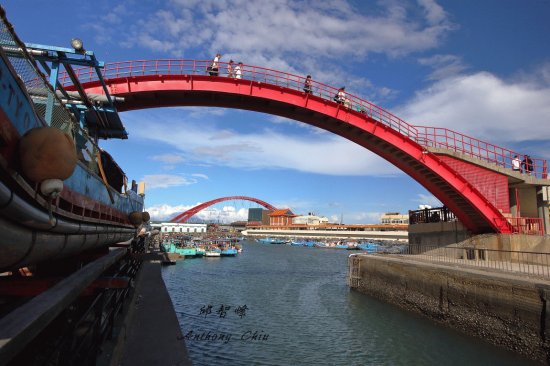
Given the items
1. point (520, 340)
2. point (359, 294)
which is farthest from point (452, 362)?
point (359, 294)

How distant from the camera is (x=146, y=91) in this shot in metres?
19.5

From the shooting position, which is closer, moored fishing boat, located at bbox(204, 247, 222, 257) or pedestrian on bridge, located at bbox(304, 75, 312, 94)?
pedestrian on bridge, located at bbox(304, 75, 312, 94)

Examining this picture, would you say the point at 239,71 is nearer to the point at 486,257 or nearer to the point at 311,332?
the point at 311,332

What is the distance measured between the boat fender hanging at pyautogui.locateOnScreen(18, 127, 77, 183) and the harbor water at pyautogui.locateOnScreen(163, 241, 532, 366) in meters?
10.2

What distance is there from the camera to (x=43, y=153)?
3359mm

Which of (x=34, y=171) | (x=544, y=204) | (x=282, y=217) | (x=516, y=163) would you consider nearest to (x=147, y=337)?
(x=34, y=171)

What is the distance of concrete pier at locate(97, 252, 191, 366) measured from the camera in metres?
6.70

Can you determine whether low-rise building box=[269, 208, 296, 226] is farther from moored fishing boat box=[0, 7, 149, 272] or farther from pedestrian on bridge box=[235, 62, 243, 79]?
moored fishing boat box=[0, 7, 149, 272]

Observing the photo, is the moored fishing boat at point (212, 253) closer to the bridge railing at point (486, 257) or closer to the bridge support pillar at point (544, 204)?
the bridge railing at point (486, 257)

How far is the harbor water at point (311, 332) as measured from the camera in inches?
498

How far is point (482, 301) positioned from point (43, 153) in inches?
641

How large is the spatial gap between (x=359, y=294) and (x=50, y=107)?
2406 cm

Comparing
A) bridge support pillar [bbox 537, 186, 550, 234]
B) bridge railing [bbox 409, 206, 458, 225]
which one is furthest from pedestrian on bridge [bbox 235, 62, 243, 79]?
bridge support pillar [bbox 537, 186, 550, 234]

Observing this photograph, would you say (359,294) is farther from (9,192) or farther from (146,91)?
(9,192)
